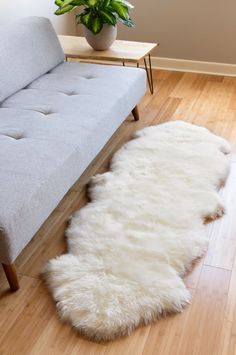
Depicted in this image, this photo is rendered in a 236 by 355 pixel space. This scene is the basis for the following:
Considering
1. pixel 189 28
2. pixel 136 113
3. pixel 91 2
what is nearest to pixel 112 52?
pixel 91 2

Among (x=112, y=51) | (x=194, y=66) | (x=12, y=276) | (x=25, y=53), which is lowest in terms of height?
(x=194, y=66)

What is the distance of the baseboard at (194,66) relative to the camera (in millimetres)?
3682

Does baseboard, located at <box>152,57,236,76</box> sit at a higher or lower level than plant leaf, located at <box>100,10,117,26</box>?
lower

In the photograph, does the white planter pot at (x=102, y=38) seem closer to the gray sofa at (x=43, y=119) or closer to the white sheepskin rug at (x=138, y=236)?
the gray sofa at (x=43, y=119)

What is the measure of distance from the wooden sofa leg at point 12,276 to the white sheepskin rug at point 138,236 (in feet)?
0.41

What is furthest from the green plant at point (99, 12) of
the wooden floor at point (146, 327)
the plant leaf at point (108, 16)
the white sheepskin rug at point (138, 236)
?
the wooden floor at point (146, 327)

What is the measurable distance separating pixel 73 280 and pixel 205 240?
0.61m

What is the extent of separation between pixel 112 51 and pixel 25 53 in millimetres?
703

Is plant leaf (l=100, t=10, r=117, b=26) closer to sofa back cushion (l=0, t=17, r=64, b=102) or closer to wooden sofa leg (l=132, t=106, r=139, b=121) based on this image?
sofa back cushion (l=0, t=17, r=64, b=102)

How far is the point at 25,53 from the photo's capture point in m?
2.33

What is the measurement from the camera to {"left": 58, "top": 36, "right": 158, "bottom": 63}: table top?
269cm

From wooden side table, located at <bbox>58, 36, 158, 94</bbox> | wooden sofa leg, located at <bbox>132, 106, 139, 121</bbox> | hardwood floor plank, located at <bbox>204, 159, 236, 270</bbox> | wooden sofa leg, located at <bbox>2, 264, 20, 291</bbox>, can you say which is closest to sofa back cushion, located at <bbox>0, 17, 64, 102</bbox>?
wooden side table, located at <bbox>58, 36, 158, 94</bbox>

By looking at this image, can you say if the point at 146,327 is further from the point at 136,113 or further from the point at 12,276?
the point at 136,113

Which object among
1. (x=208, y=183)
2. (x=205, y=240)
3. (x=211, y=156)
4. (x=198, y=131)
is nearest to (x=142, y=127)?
(x=198, y=131)
